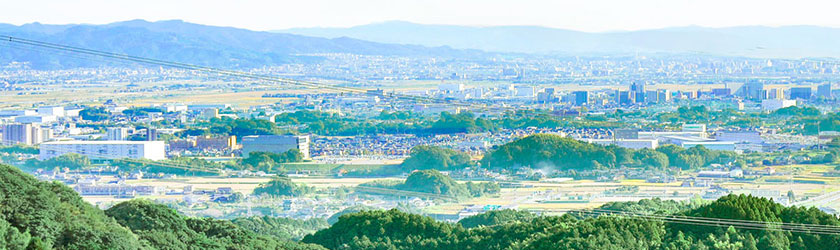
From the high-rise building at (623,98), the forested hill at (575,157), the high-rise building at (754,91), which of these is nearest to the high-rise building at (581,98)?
the high-rise building at (623,98)

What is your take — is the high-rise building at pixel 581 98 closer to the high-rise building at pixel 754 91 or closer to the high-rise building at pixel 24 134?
the high-rise building at pixel 754 91

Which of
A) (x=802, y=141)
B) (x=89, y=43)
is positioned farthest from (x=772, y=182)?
(x=89, y=43)

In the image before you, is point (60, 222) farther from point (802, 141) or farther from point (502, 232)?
point (802, 141)

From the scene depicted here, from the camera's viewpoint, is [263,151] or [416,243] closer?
[416,243]

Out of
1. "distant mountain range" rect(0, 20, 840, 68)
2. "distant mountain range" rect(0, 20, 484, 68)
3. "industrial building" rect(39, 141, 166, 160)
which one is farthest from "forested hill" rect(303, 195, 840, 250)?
"distant mountain range" rect(0, 20, 840, 68)

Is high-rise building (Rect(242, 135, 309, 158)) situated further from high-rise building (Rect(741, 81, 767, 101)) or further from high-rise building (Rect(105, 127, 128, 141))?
high-rise building (Rect(741, 81, 767, 101))

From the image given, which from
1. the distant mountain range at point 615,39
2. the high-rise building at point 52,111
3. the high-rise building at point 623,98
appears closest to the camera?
the high-rise building at point 52,111
